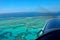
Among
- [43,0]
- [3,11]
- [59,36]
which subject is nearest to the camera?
[59,36]

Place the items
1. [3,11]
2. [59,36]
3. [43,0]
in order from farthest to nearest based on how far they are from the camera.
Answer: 1. [3,11]
2. [43,0]
3. [59,36]

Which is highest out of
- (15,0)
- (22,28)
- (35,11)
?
(15,0)

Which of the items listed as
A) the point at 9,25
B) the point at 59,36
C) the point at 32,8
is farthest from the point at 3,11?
the point at 59,36

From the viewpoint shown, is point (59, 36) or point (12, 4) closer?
point (59, 36)

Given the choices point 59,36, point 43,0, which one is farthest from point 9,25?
point 59,36

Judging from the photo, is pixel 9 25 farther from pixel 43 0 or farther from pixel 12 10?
pixel 43 0

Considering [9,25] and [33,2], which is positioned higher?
[33,2]

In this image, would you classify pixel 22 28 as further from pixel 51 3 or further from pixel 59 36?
pixel 59 36

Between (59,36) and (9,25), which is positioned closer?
(59,36)
